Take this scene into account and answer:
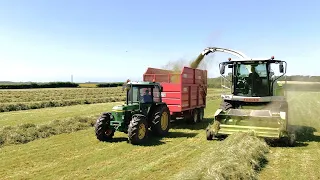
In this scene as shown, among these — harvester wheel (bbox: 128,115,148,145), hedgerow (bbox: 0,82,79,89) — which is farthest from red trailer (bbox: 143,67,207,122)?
hedgerow (bbox: 0,82,79,89)

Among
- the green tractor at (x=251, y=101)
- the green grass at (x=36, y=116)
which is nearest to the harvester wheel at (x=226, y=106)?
the green tractor at (x=251, y=101)

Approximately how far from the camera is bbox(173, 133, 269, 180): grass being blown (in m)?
5.50

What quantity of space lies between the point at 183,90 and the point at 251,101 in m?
3.04

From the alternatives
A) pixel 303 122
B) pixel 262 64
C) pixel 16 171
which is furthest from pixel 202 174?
pixel 303 122

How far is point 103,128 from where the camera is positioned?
392 inches

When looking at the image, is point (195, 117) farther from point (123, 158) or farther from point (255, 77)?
point (123, 158)

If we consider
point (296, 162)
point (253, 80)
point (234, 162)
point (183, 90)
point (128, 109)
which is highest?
point (253, 80)

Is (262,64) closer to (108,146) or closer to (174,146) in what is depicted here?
(174,146)

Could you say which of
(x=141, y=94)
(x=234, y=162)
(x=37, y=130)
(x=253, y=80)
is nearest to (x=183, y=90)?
(x=141, y=94)

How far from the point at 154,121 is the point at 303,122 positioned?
8209 millimetres

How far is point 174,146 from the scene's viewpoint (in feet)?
30.4

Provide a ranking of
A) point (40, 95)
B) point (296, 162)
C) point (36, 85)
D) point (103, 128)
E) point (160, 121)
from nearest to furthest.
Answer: point (296, 162)
point (103, 128)
point (160, 121)
point (40, 95)
point (36, 85)

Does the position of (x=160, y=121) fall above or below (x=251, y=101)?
below

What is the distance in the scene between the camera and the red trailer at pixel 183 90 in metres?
12.7
